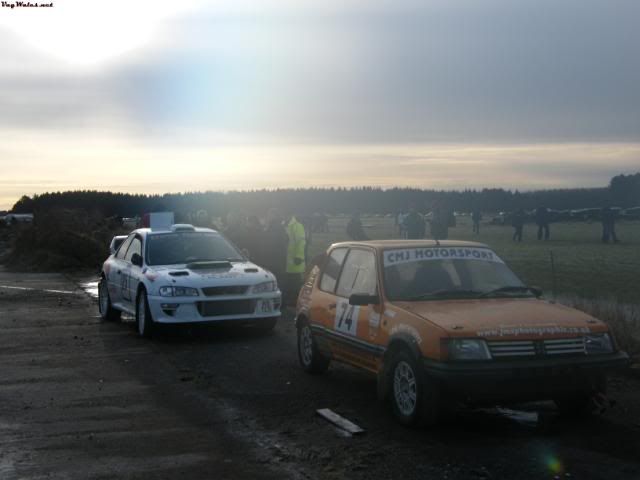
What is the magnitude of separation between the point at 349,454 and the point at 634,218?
7508 centimetres

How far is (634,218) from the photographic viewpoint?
252ft

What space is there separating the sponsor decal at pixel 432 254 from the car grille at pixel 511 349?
176 centimetres

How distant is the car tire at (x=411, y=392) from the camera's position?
23.4 ft

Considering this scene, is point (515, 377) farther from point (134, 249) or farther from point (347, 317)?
point (134, 249)

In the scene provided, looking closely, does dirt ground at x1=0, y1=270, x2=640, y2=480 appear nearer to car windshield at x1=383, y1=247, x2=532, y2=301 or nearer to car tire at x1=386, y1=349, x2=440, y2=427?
car tire at x1=386, y1=349, x2=440, y2=427

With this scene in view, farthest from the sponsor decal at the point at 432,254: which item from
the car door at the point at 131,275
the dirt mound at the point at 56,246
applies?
the dirt mound at the point at 56,246

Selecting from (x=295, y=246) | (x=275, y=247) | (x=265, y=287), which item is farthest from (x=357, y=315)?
(x=275, y=247)

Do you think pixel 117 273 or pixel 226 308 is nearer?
pixel 226 308

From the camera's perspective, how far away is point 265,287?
13.3 meters

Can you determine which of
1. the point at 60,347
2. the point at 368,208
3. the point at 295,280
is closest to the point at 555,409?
the point at 60,347

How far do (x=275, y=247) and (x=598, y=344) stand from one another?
1015 centimetres

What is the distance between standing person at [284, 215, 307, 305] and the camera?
16.8 meters

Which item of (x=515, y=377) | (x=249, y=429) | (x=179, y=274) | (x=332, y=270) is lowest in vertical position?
(x=249, y=429)

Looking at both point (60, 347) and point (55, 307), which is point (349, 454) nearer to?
point (60, 347)
